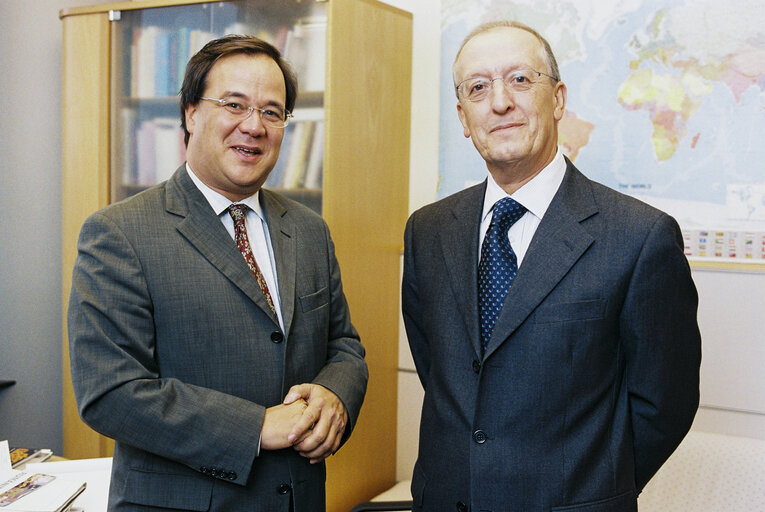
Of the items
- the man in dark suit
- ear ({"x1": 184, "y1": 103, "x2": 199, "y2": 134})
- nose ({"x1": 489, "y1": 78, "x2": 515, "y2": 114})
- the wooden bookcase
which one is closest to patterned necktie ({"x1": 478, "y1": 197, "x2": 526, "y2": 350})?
the man in dark suit

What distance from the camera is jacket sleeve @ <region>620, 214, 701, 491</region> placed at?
1478 mm

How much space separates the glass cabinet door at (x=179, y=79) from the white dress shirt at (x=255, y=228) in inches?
44.0

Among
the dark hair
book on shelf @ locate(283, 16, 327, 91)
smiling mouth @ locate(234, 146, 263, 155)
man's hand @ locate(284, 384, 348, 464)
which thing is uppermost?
book on shelf @ locate(283, 16, 327, 91)

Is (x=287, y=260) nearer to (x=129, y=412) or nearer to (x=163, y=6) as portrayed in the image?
(x=129, y=412)

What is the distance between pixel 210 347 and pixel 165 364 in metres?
0.10

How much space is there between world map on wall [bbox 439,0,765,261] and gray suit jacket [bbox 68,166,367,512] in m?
1.57

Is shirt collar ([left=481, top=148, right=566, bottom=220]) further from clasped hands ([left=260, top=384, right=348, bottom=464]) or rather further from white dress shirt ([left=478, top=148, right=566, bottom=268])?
clasped hands ([left=260, top=384, right=348, bottom=464])

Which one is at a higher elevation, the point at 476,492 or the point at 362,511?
the point at 476,492

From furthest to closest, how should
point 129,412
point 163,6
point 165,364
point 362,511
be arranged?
point 163,6 < point 362,511 < point 165,364 < point 129,412

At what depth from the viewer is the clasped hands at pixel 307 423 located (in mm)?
1516

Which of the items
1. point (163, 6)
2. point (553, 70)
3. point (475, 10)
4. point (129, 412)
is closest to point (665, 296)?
point (553, 70)

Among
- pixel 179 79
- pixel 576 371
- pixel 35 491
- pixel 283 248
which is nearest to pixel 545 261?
pixel 576 371

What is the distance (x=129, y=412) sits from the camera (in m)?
1.44

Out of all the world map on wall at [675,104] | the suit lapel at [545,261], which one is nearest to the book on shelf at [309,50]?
the world map on wall at [675,104]
